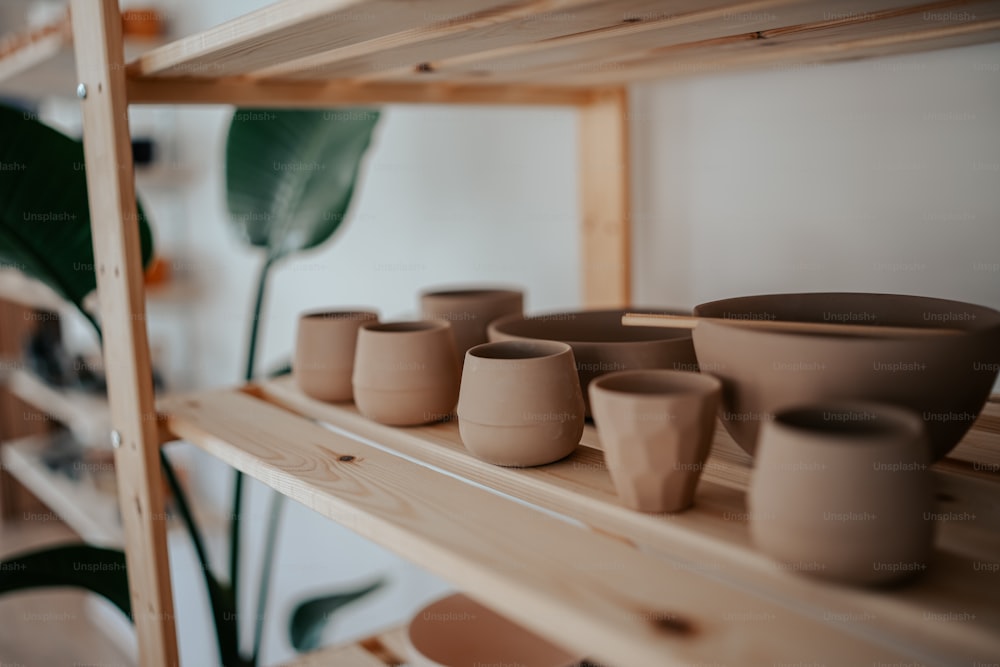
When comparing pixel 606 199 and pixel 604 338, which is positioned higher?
pixel 606 199

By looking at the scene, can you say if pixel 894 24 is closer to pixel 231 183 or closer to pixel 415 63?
pixel 415 63

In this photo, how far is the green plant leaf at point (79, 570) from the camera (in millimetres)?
1104

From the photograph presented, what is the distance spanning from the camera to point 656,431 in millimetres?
519

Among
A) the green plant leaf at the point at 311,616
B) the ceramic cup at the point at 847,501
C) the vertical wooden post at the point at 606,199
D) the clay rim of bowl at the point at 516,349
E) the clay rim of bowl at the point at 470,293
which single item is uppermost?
the vertical wooden post at the point at 606,199

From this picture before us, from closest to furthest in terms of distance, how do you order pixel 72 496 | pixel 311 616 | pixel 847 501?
pixel 847 501 → pixel 311 616 → pixel 72 496

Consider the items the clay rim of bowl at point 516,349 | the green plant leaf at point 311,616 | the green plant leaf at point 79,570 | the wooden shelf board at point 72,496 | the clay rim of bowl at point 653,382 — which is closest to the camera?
the clay rim of bowl at point 653,382

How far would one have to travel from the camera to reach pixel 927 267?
89 centimetres

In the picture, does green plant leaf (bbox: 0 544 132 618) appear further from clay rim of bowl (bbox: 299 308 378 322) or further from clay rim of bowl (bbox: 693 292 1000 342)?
clay rim of bowl (bbox: 693 292 1000 342)

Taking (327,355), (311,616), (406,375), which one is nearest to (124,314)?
(327,355)

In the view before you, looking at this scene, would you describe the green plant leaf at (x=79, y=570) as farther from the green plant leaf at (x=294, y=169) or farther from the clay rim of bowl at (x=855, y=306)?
the clay rim of bowl at (x=855, y=306)

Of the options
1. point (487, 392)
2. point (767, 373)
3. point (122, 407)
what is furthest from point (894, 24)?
point (122, 407)

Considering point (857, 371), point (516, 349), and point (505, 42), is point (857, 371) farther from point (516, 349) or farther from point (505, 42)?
point (505, 42)

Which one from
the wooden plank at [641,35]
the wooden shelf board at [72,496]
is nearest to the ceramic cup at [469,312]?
the wooden plank at [641,35]

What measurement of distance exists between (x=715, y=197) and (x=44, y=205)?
33.4 inches
